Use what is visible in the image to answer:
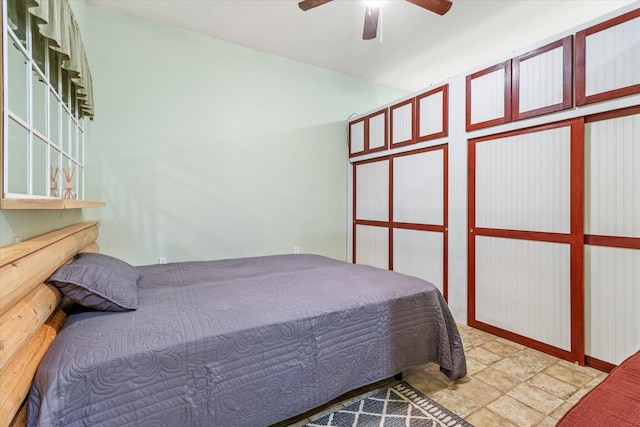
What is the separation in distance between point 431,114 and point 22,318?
3.31m

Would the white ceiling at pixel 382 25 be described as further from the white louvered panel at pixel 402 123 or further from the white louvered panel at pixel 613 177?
the white louvered panel at pixel 613 177

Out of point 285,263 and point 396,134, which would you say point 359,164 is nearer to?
point 396,134

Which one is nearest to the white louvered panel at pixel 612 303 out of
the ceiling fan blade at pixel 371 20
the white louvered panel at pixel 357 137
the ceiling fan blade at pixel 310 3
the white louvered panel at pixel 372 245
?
the white louvered panel at pixel 372 245

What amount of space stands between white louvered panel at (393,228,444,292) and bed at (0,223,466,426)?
124 centimetres

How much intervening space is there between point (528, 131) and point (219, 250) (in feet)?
10.5

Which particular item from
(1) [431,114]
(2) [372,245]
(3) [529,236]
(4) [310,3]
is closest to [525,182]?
(3) [529,236]

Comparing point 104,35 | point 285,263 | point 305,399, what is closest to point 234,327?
point 305,399

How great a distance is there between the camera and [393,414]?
161 cm

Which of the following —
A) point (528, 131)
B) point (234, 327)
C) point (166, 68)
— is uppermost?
point (166, 68)

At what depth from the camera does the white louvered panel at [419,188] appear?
309 centimetres

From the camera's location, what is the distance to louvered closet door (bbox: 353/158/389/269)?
3746mm

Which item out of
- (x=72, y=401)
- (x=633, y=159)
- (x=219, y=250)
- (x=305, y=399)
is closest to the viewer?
(x=72, y=401)

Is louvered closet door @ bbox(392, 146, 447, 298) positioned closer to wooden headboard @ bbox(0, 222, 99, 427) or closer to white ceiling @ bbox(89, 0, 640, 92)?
white ceiling @ bbox(89, 0, 640, 92)

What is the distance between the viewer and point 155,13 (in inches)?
115
